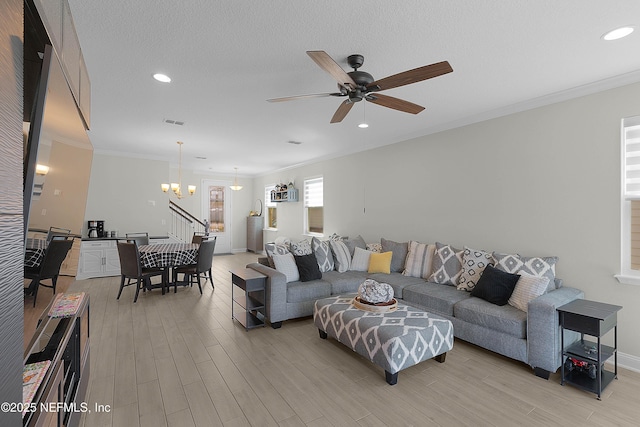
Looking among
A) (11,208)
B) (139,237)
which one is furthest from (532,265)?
(139,237)

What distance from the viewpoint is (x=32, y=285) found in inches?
42.9

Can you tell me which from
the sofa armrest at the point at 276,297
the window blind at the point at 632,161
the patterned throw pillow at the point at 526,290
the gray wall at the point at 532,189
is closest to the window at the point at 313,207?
the gray wall at the point at 532,189

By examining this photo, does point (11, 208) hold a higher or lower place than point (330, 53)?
lower

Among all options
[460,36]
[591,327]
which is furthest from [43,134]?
[591,327]

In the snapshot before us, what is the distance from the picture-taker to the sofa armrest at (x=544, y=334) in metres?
2.57

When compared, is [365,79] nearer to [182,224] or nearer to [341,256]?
[341,256]

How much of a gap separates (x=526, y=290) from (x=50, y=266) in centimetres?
366

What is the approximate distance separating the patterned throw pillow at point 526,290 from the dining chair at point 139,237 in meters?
6.14

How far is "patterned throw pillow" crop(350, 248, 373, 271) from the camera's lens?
15.8ft

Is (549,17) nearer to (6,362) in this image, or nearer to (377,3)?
(377,3)

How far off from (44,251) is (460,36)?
9.22ft

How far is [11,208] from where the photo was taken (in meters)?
0.73

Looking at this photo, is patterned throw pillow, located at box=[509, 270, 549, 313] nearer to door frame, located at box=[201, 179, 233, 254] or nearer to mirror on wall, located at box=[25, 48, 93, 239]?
mirror on wall, located at box=[25, 48, 93, 239]

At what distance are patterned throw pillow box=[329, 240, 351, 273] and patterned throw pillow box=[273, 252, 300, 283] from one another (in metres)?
0.86
